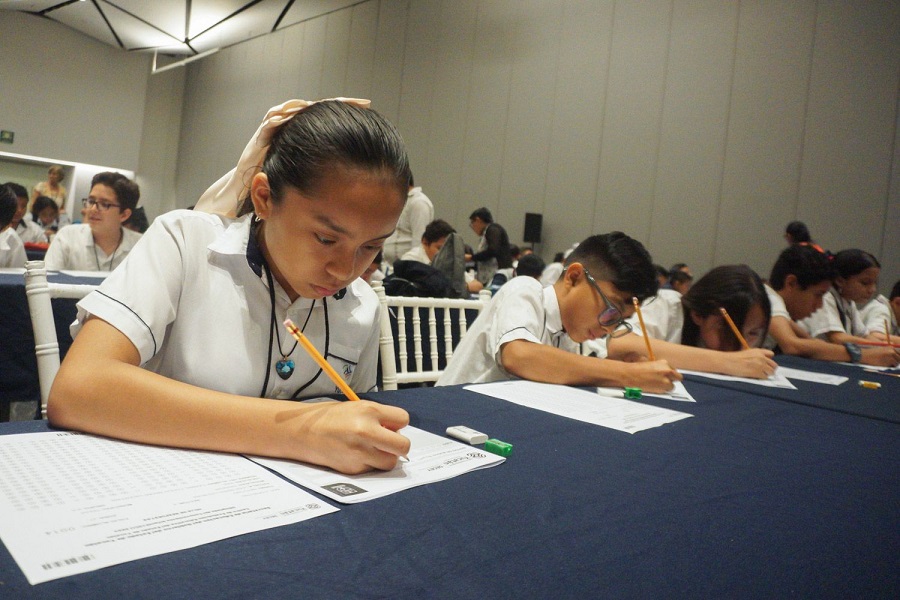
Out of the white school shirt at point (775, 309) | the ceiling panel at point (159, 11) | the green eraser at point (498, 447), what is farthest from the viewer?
the ceiling panel at point (159, 11)

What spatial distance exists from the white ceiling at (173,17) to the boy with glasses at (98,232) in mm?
6388

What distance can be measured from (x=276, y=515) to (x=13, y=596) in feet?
0.64

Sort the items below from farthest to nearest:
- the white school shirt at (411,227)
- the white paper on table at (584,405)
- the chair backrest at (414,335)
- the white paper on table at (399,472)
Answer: the white school shirt at (411,227) → the chair backrest at (414,335) → the white paper on table at (584,405) → the white paper on table at (399,472)

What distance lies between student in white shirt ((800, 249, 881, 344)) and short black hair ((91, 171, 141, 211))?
3.60 meters

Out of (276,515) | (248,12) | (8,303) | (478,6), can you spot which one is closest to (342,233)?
(276,515)

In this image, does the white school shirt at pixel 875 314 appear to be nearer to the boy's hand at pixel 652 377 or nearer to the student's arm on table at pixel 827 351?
the student's arm on table at pixel 827 351

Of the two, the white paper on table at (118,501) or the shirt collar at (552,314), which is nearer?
the white paper on table at (118,501)

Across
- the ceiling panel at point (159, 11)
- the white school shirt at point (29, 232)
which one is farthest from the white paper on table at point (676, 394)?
the ceiling panel at point (159, 11)

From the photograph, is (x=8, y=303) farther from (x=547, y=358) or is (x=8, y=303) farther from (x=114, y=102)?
(x=114, y=102)

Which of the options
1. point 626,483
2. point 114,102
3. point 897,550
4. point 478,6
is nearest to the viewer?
point 897,550

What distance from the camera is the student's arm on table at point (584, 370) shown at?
54.8 inches

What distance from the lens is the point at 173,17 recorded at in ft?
28.6

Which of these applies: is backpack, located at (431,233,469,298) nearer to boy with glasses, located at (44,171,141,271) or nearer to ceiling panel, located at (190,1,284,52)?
boy with glasses, located at (44,171,141,271)

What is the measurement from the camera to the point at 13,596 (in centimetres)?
36
